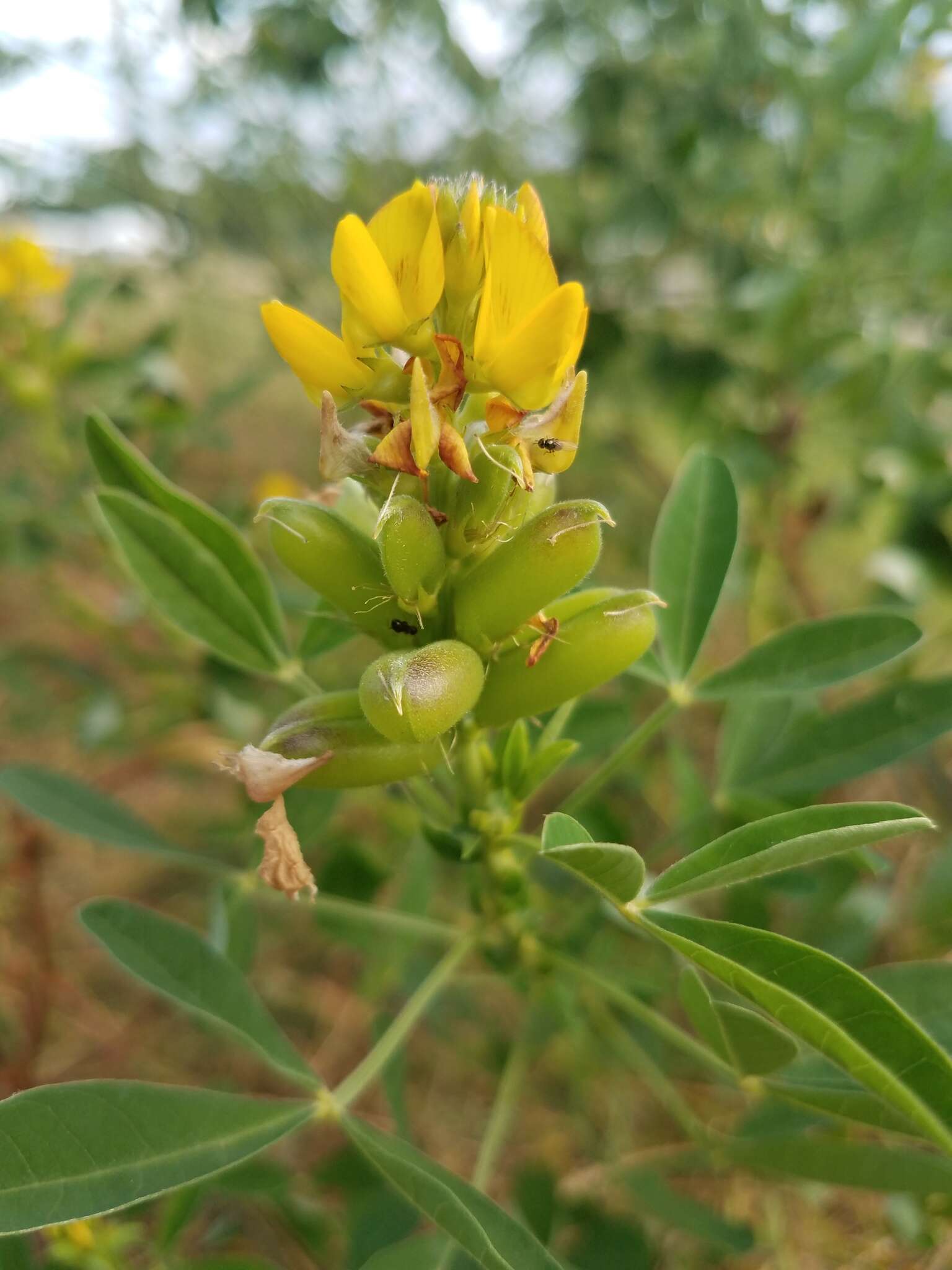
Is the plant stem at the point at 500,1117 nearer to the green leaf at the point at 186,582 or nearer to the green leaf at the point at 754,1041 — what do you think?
the green leaf at the point at 754,1041

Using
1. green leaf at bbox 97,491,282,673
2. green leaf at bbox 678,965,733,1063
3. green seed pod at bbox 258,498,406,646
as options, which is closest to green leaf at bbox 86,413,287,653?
green leaf at bbox 97,491,282,673

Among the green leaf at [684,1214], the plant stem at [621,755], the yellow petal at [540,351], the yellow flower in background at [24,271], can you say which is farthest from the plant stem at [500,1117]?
the yellow flower in background at [24,271]

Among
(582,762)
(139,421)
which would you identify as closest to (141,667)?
(139,421)

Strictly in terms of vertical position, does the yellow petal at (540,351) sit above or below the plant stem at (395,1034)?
above

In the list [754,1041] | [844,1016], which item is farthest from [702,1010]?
[844,1016]

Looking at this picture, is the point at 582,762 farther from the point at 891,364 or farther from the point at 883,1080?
the point at 891,364

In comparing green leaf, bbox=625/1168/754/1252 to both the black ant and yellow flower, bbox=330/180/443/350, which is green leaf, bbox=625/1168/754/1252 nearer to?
the black ant
